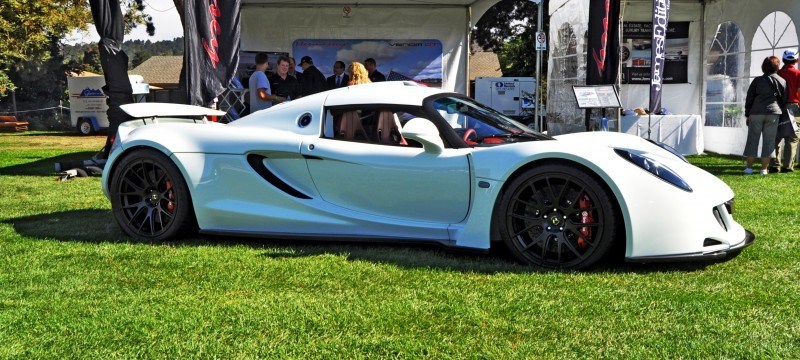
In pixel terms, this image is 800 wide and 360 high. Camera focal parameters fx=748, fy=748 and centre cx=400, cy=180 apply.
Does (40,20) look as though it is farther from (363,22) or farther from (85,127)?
(363,22)

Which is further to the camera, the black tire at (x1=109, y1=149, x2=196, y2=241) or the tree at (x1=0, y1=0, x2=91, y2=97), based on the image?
the tree at (x1=0, y1=0, x2=91, y2=97)

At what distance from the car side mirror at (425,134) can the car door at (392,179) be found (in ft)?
0.17

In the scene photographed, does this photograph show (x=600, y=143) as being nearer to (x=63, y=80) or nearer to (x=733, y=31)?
(x=733, y=31)

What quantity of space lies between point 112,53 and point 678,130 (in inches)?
411

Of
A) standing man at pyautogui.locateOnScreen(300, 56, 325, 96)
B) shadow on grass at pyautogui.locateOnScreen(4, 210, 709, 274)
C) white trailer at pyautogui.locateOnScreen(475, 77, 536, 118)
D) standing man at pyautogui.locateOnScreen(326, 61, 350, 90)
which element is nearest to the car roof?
shadow on grass at pyautogui.locateOnScreen(4, 210, 709, 274)

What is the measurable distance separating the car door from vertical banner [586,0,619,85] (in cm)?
688

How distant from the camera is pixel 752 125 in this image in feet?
35.6

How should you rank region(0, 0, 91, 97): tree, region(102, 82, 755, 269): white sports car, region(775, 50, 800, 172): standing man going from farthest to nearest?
region(0, 0, 91, 97): tree → region(775, 50, 800, 172): standing man → region(102, 82, 755, 269): white sports car

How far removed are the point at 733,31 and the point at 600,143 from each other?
1210cm

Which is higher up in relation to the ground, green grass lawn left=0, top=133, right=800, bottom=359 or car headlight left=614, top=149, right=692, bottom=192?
car headlight left=614, top=149, right=692, bottom=192

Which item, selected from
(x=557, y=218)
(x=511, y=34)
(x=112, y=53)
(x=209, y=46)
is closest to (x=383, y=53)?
(x=112, y=53)

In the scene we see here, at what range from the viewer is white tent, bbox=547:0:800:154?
1359 cm

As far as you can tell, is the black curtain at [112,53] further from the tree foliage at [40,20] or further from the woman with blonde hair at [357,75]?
the tree foliage at [40,20]

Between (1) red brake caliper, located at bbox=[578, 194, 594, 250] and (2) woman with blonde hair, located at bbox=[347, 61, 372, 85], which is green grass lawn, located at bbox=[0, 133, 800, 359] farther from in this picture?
(2) woman with blonde hair, located at bbox=[347, 61, 372, 85]
